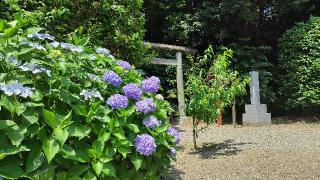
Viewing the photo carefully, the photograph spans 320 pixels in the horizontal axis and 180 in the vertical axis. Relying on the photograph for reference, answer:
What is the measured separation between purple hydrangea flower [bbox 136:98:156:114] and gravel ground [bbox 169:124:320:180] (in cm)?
256

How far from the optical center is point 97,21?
14.9 ft

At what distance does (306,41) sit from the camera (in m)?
11.1

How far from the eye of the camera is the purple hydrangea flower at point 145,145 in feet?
6.70

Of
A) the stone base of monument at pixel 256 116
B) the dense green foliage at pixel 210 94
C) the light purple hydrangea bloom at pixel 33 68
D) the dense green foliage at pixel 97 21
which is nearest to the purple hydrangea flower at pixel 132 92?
the light purple hydrangea bloom at pixel 33 68

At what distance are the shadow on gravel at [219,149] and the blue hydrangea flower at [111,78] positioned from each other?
389cm

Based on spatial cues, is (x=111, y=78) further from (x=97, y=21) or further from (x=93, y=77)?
(x=97, y=21)

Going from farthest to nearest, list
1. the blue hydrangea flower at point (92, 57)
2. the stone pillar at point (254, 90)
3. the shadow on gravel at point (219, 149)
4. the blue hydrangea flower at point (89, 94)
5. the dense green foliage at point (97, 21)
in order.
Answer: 1. the stone pillar at point (254, 90)
2. the shadow on gravel at point (219, 149)
3. the dense green foliage at point (97, 21)
4. the blue hydrangea flower at point (92, 57)
5. the blue hydrangea flower at point (89, 94)

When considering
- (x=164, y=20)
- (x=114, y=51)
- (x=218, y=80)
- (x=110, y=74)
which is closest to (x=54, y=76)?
(x=110, y=74)

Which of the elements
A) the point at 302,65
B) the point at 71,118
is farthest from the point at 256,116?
the point at 71,118

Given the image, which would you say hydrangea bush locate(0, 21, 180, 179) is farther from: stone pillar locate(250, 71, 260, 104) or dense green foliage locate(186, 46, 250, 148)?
stone pillar locate(250, 71, 260, 104)

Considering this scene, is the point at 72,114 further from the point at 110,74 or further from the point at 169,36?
the point at 169,36

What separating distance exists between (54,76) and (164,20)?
1141 centimetres

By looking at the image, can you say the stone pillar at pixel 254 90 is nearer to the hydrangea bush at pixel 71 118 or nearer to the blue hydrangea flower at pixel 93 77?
the hydrangea bush at pixel 71 118

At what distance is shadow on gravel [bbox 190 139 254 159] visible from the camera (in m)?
6.05
